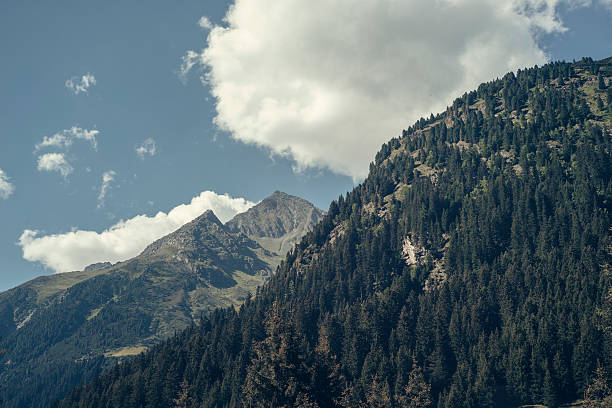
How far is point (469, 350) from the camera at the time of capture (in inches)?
5837

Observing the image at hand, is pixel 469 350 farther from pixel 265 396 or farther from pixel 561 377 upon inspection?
pixel 265 396

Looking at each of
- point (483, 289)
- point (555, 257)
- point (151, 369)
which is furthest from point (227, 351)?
point (555, 257)

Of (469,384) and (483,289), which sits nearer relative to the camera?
(469,384)

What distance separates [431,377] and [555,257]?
7906 centimetres

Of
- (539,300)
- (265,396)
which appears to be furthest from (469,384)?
(265,396)

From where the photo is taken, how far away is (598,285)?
13875 cm

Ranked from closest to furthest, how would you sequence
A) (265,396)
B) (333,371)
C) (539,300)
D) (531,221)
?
→ (265,396) < (333,371) < (539,300) < (531,221)

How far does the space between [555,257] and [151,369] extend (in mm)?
183015

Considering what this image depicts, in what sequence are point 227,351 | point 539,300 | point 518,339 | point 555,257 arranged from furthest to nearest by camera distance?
point 227,351, point 555,257, point 539,300, point 518,339

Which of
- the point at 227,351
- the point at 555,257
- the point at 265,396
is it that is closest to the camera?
the point at 265,396

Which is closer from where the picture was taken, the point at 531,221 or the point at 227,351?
the point at 227,351

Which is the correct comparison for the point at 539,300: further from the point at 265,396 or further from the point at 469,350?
the point at 265,396

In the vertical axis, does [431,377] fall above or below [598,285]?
below

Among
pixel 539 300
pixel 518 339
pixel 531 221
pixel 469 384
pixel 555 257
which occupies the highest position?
pixel 531 221
